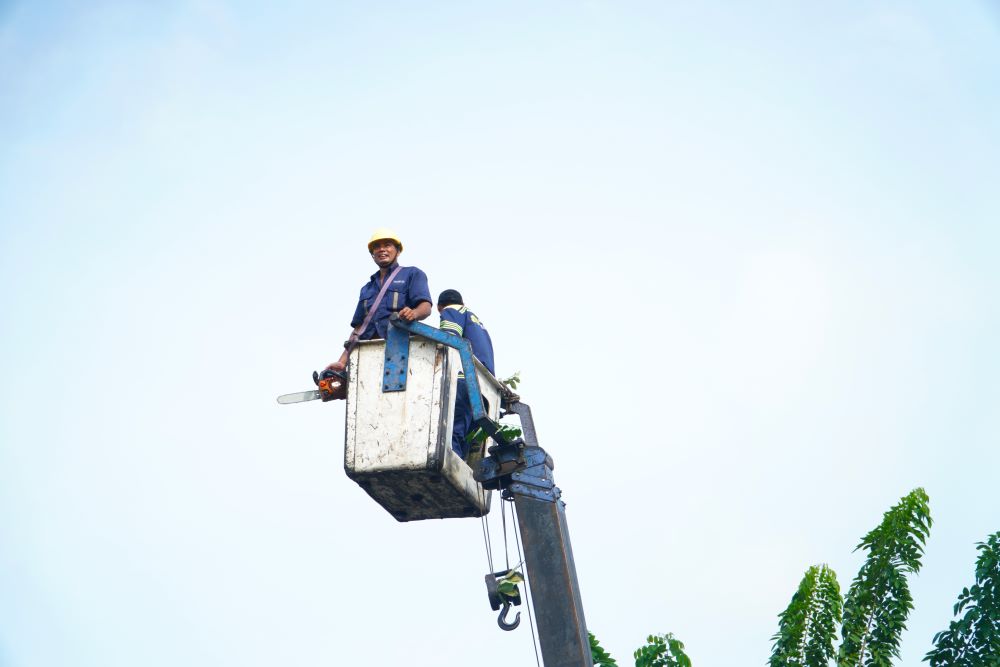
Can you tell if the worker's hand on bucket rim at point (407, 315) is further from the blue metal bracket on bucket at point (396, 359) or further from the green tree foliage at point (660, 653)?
the green tree foliage at point (660, 653)

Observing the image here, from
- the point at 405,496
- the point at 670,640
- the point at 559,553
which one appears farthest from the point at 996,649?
the point at 405,496

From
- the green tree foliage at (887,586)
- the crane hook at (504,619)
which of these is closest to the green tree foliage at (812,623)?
the green tree foliage at (887,586)

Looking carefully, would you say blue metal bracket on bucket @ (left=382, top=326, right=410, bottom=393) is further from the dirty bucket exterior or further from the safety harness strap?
the safety harness strap

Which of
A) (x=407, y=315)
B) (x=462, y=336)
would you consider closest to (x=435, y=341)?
(x=407, y=315)

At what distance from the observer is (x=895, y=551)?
9.22 m

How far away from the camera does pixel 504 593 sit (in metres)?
6.87

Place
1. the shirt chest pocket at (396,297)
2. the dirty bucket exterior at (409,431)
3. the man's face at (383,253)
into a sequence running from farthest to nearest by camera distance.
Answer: the man's face at (383,253)
the shirt chest pocket at (396,297)
the dirty bucket exterior at (409,431)

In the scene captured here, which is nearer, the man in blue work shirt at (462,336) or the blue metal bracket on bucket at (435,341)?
the blue metal bracket on bucket at (435,341)

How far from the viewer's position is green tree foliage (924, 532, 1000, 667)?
28.2ft

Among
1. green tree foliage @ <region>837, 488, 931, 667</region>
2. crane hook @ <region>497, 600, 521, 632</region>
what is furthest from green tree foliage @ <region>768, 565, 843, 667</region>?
crane hook @ <region>497, 600, 521, 632</region>

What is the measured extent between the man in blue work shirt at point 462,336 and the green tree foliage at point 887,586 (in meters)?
3.53

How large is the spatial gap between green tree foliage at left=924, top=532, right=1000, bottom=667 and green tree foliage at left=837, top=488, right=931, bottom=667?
39 centimetres

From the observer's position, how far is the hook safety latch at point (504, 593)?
22.5 feet

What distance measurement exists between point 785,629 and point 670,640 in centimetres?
94
